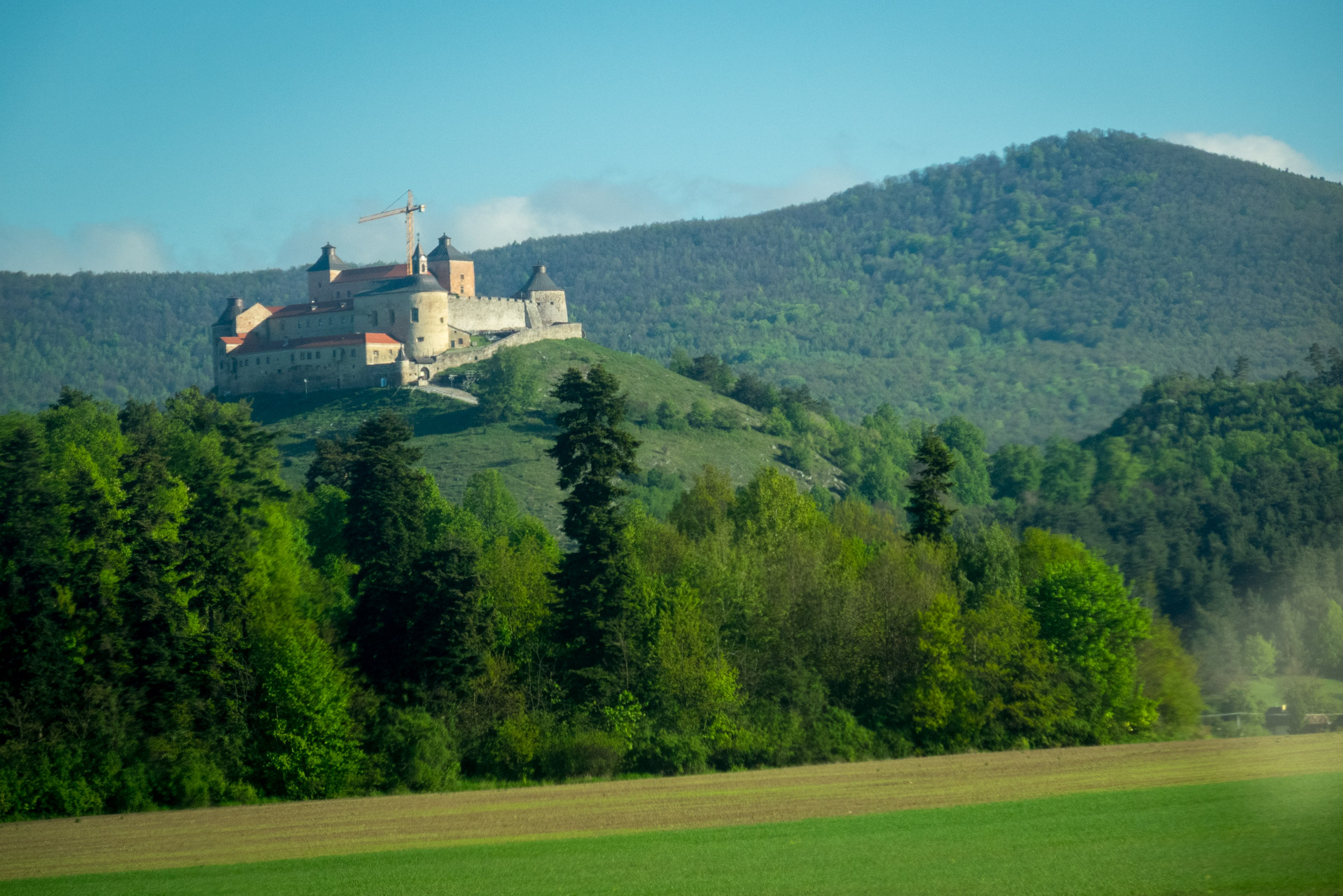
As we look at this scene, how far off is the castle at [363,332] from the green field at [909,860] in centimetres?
7853

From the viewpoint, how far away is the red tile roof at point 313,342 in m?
103

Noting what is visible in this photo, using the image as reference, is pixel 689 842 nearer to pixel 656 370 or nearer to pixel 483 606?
pixel 483 606

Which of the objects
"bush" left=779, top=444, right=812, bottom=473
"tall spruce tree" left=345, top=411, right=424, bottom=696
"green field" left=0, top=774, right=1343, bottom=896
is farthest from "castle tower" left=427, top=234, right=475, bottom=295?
"green field" left=0, top=774, right=1343, bottom=896

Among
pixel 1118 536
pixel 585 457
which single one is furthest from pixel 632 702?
pixel 1118 536

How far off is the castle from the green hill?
1.77 m

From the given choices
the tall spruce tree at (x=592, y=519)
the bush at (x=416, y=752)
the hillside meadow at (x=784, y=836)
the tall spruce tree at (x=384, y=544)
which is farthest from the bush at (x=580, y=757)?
the tall spruce tree at (x=384, y=544)

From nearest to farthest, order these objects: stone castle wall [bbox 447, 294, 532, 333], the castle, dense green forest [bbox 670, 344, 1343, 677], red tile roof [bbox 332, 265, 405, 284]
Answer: dense green forest [bbox 670, 344, 1343, 677] < the castle < stone castle wall [bbox 447, 294, 532, 333] < red tile roof [bbox 332, 265, 405, 284]

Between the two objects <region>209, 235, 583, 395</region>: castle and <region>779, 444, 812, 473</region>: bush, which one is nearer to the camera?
<region>209, 235, 583, 395</region>: castle

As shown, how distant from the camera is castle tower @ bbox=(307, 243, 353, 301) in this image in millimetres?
114188

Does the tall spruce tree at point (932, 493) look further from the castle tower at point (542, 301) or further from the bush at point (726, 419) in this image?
the castle tower at point (542, 301)

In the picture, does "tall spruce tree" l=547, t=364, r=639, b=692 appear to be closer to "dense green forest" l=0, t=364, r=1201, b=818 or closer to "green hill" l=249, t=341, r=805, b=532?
"dense green forest" l=0, t=364, r=1201, b=818

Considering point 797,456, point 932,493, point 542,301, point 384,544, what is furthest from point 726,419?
point 384,544

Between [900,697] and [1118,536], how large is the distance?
33.7 metres

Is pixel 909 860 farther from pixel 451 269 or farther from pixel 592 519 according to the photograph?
pixel 451 269
